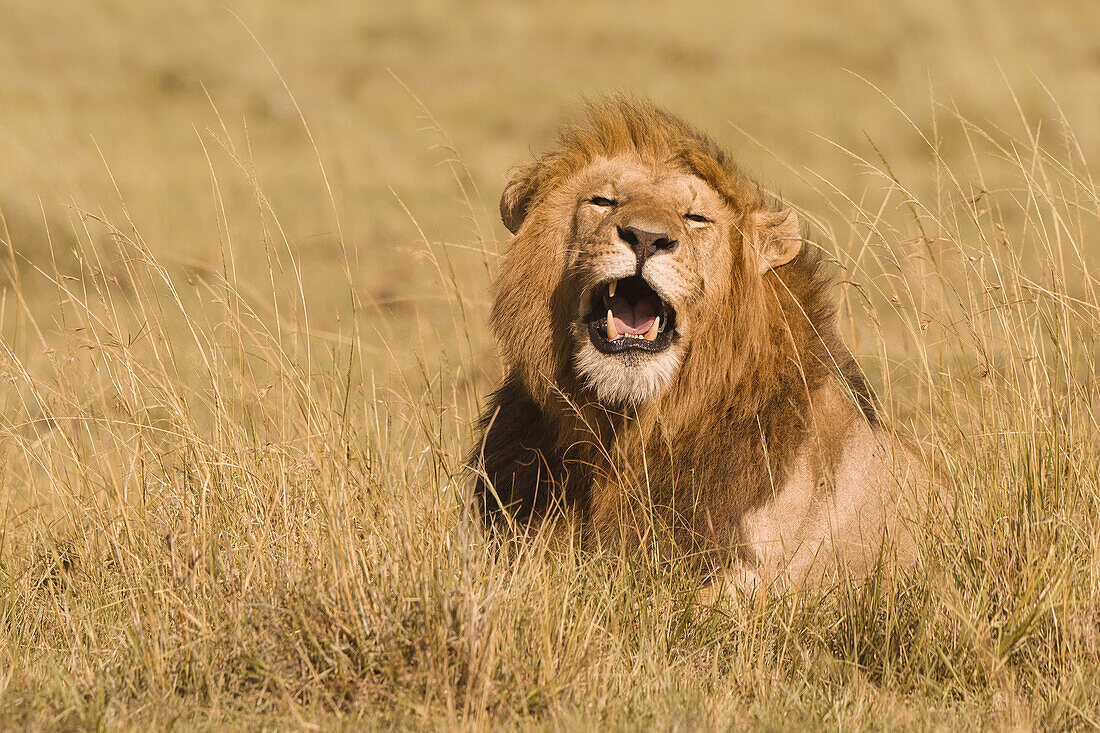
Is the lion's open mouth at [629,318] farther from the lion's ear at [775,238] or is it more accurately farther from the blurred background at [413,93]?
the blurred background at [413,93]

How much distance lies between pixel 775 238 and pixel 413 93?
3.83 meters

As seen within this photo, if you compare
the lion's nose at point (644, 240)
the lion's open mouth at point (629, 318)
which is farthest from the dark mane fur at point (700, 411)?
the lion's nose at point (644, 240)

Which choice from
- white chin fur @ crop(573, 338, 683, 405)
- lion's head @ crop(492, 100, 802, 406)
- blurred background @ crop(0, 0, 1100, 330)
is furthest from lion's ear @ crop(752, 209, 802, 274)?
blurred background @ crop(0, 0, 1100, 330)

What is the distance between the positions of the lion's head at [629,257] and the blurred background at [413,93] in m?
3.43

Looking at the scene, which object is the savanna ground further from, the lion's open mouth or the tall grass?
the lion's open mouth

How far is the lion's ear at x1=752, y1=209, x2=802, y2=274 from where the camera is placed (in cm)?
405

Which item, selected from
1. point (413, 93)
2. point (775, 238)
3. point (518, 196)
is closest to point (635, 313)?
point (775, 238)

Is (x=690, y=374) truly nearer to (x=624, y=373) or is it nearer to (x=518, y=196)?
(x=624, y=373)

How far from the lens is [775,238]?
409 centimetres

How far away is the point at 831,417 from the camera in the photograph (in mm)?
4094

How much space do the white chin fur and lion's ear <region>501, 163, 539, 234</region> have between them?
2.30 feet

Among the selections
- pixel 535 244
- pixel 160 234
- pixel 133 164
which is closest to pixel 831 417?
pixel 535 244

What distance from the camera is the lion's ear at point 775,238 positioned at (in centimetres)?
405

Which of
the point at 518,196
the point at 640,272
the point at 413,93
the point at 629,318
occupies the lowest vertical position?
the point at 629,318
